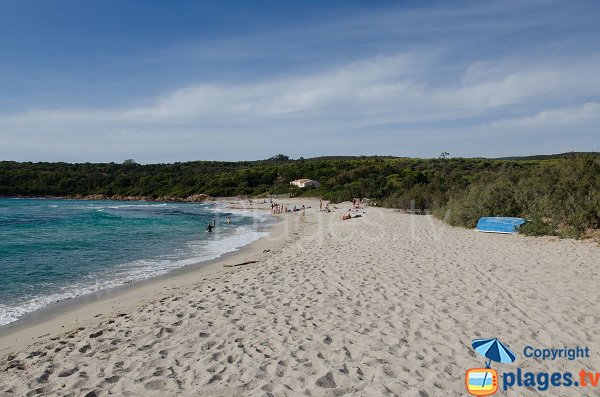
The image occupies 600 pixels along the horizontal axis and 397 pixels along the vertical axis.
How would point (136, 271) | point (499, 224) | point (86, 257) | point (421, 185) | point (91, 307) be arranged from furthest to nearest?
point (421, 185), point (499, 224), point (86, 257), point (136, 271), point (91, 307)

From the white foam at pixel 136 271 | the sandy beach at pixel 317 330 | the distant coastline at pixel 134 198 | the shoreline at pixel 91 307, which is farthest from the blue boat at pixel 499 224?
the distant coastline at pixel 134 198

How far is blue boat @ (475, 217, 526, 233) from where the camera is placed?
16.0 meters

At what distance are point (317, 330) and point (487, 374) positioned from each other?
225 cm

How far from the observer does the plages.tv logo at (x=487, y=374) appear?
4098 mm

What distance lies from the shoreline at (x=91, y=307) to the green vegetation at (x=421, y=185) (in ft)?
39.8

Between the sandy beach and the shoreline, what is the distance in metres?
0.06

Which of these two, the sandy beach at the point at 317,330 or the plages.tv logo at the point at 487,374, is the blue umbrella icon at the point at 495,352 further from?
the sandy beach at the point at 317,330

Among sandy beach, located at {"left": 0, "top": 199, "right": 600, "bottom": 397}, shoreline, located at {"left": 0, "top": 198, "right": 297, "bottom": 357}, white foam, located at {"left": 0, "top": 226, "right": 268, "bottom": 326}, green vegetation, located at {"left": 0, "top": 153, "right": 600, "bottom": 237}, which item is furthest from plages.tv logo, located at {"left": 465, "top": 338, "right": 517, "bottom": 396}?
green vegetation, located at {"left": 0, "top": 153, "right": 600, "bottom": 237}

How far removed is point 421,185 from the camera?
109 ft

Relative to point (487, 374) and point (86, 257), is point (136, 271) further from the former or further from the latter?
point (487, 374)

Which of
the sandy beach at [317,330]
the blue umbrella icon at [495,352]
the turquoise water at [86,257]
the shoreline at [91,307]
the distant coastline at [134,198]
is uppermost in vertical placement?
the blue umbrella icon at [495,352]

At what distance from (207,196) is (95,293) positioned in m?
58.1

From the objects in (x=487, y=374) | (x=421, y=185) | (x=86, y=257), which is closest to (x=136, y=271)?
(x=86, y=257)

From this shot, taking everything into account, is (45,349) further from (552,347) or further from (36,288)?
(552,347)
